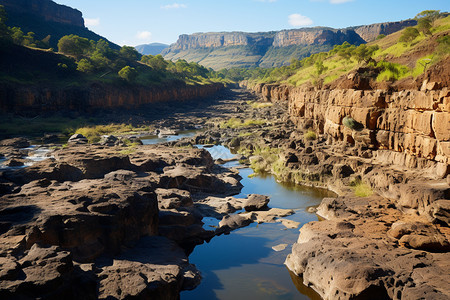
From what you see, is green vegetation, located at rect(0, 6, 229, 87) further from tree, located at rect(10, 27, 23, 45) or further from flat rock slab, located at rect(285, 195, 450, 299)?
flat rock slab, located at rect(285, 195, 450, 299)

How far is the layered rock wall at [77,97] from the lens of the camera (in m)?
52.7

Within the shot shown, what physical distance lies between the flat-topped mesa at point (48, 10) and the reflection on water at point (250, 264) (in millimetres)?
116744

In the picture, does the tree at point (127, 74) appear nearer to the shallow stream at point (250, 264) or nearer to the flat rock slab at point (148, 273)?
the shallow stream at point (250, 264)

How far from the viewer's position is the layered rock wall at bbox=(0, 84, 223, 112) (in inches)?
2076

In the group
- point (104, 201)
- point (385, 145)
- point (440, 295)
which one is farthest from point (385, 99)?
point (104, 201)

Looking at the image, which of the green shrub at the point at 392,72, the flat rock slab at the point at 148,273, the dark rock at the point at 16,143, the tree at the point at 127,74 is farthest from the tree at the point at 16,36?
the flat rock slab at the point at 148,273

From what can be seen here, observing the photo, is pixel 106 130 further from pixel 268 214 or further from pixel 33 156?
pixel 268 214

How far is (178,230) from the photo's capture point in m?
16.6

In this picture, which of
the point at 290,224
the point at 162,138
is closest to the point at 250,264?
the point at 290,224

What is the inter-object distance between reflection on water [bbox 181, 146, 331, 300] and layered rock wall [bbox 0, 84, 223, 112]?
46.2 meters

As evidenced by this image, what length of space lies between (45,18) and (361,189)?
418 ft

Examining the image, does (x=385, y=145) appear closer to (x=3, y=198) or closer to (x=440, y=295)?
(x=440, y=295)

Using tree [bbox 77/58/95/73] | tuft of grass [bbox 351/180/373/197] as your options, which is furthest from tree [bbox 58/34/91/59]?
tuft of grass [bbox 351/180/373/197]

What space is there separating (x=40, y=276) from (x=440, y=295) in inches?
415
